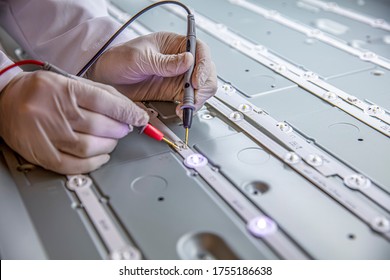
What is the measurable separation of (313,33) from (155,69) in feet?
3.43

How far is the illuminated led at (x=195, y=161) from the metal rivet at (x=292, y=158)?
227mm

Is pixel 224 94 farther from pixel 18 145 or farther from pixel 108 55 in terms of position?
pixel 18 145

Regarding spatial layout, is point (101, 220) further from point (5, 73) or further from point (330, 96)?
point (330, 96)

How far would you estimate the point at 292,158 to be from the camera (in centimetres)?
126

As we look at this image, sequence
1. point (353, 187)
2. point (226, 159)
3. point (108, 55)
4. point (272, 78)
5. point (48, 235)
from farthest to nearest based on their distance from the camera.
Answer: point (272, 78) → point (108, 55) → point (226, 159) → point (353, 187) → point (48, 235)

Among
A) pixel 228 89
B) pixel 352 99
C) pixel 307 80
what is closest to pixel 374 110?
pixel 352 99

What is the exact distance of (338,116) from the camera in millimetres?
1490

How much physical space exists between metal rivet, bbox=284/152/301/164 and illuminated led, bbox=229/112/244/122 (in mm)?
244

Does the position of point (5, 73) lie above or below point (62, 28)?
below

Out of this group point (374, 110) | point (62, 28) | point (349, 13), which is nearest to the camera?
point (374, 110)

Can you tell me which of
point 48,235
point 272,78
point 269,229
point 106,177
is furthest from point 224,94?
point 48,235

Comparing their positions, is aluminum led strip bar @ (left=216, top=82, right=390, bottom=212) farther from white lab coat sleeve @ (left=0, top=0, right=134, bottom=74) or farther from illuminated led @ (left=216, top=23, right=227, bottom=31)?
illuminated led @ (left=216, top=23, right=227, bottom=31)

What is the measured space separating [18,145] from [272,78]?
38.0 inches

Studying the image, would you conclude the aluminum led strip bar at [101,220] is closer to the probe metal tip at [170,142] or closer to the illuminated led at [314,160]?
the probe metal tip at [170,142]
